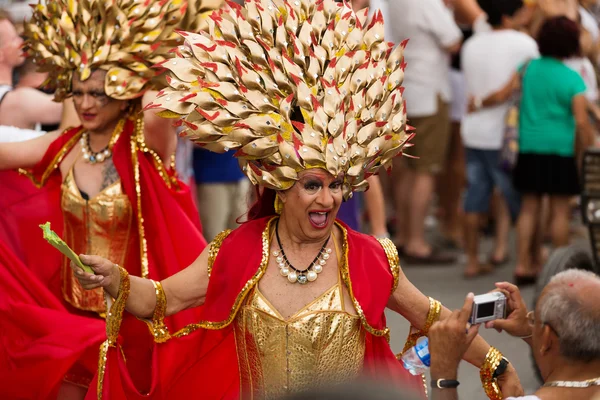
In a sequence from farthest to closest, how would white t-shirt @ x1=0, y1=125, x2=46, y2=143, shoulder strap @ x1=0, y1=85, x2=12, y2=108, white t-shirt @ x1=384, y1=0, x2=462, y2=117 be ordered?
white t-shirt @ x1=384, y1=0, x2=462, y2=117
shoulder strap @ x1=0, y1=85, x2=12, y2=108
white t-shirt @ x1=0, y1=125, x2=46, y2=143

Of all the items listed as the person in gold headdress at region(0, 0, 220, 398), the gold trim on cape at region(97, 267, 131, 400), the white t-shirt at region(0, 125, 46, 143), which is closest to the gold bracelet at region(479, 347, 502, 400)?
the gold trim on cape at region(97, 267, 131, 400)

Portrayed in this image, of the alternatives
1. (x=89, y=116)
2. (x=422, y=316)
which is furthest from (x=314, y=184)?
(x=89, y=116)

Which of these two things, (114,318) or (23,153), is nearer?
(114,318)

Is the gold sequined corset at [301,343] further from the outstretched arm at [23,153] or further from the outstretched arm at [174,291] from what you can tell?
the outstretched arm at [23,153]

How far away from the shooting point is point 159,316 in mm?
4070

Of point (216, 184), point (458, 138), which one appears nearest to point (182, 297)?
point (216, 184)

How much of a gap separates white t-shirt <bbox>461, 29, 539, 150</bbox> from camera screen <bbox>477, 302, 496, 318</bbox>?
4840 mm

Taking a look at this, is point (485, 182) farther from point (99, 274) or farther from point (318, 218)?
point (99, 274)

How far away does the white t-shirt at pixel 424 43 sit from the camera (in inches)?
352

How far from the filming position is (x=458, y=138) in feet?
33.3

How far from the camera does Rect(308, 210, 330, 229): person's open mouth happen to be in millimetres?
3855

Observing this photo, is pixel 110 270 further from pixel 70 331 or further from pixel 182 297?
pixel 70 331

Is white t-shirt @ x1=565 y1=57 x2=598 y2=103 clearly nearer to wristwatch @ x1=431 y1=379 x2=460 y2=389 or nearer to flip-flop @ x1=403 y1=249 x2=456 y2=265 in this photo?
flip-flop @ x1=403 y1=249 x2=456 y2=265

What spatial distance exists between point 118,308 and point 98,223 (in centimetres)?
101
